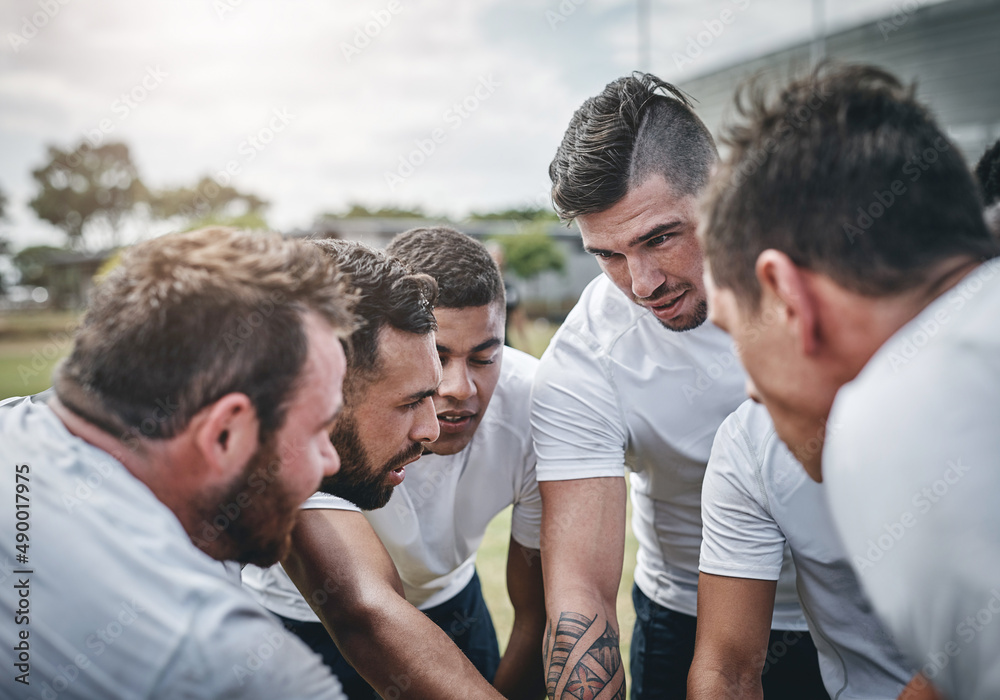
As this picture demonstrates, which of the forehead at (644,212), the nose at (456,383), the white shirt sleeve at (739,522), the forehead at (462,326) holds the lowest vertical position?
the white shirt sleeve at (739,522)

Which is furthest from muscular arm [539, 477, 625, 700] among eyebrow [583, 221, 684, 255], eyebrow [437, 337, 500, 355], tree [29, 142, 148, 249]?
tree [29, 142, 148, 249]

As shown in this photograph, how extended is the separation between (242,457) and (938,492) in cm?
108

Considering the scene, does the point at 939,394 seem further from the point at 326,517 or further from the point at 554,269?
the point at 554,269

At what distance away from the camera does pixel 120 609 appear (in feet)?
3.50

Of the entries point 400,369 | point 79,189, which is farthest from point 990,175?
point 79,189

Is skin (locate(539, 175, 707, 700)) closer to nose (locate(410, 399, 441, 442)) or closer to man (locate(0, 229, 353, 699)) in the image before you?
nose (locate(410, 399, 441, 442))

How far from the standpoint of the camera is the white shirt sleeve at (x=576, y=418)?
2.41 m

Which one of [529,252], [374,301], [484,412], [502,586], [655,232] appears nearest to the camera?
[374,301]

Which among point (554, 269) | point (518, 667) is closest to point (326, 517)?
point (518, 667)

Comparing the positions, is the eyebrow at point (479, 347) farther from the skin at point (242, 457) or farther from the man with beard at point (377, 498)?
the skin at point (242, 457)

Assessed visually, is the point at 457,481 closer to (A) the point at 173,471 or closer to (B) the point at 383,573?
(B) the point at 383,573

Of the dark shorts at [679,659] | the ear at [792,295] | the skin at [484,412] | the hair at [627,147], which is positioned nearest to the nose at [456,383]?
the skin at [484,412]

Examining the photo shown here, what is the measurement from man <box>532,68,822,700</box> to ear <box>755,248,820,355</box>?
1.19 meters

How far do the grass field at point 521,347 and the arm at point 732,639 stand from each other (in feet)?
5.48
